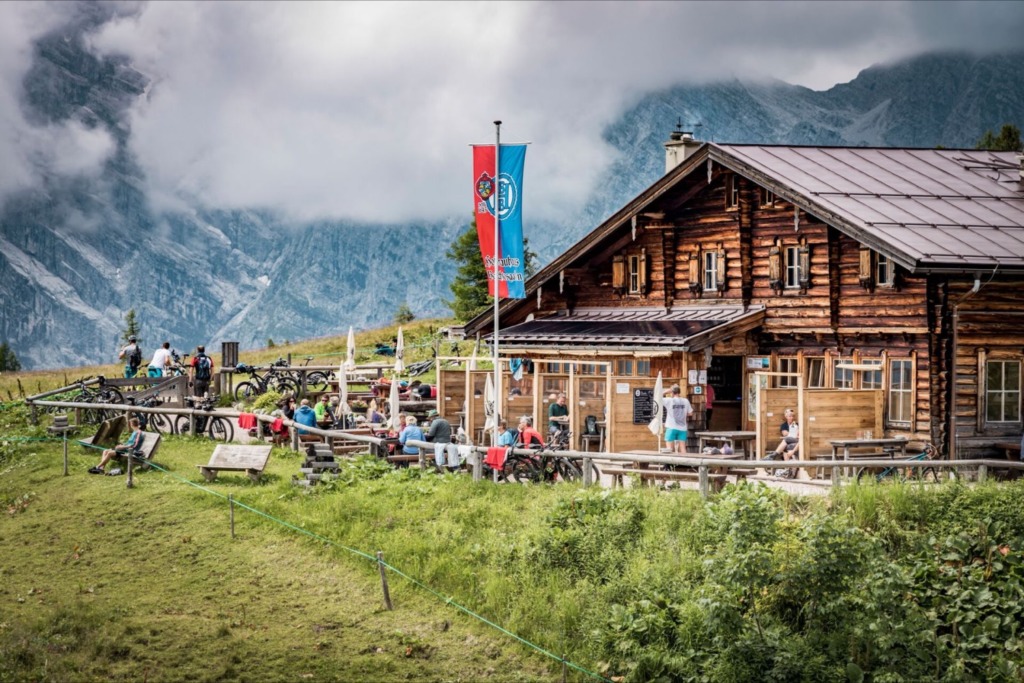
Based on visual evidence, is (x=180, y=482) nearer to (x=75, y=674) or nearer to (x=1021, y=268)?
(x=75, y=674)

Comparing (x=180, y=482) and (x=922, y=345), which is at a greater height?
(x=922, y=345)

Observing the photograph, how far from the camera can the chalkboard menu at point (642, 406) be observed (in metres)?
25.6

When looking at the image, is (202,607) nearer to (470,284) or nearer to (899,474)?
(899,474)

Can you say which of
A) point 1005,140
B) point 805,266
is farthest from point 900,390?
point 1005,140

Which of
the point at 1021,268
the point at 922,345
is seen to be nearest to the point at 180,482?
the point at 922,345

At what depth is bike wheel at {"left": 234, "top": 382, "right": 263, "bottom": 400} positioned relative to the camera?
122ft

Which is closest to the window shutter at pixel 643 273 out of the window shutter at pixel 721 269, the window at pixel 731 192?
the window shutter at pixel 721 269

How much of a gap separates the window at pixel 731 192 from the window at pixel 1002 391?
23.0 ft

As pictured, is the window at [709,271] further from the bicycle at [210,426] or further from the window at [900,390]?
the bicycle at [210,426]

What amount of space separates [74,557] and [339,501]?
4.42 meters

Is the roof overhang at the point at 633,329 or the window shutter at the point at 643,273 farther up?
the window shutter at the point at 643,273

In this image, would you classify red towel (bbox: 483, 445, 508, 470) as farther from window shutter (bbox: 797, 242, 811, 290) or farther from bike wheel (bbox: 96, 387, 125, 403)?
bike wheel (bbox: 96, 387, 125, 403)

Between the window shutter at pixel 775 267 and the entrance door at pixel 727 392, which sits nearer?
the window shutter at pixel 775 267

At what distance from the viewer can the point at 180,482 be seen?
2420cm
